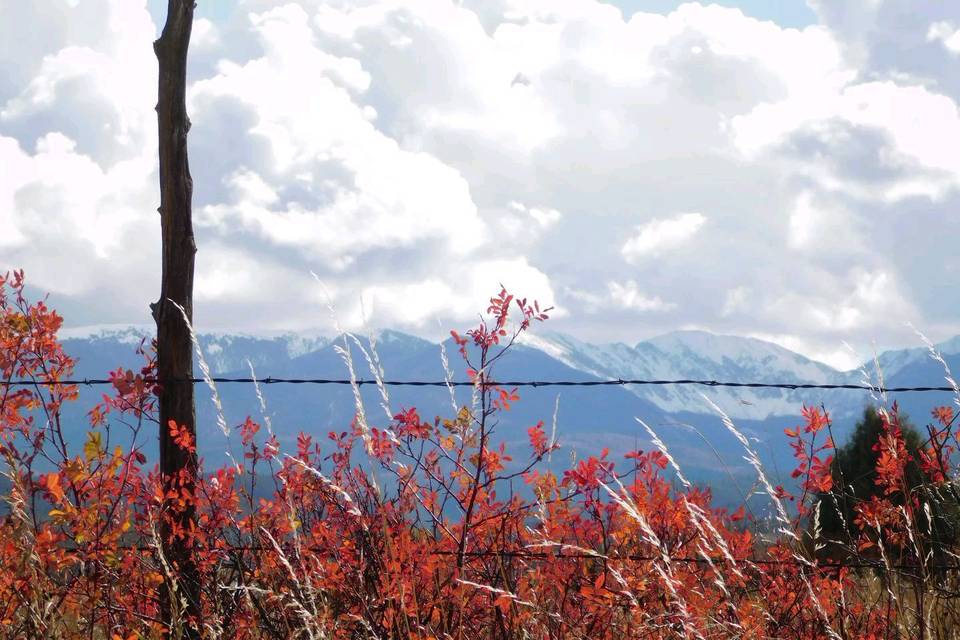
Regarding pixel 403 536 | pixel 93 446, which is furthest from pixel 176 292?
pixel 403 536

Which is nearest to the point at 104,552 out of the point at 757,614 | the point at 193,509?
the point at 193,509

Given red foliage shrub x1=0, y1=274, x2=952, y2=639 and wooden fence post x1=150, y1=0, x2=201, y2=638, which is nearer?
red foliage shrub x1=0, y1=274, x2=952, y2=639

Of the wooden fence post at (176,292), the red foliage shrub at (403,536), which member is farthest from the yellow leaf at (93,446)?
the wooden fence post at (176,292)

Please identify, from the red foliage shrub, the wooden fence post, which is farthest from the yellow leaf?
the wooden fence post

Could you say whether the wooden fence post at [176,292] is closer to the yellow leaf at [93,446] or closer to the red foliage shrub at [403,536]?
the red foliage shrub at [403,536]

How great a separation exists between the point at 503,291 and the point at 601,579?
1367mm

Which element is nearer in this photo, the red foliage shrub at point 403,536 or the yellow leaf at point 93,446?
the red foliage shrub at point 403,536

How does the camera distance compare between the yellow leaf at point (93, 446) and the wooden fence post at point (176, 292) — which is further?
the wooden fence post at point (176, 292)

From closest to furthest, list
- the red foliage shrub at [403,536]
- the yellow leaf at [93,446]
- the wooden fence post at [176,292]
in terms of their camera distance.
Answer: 1. the red foliage shrub at [403,536]
2. the yellow leaf at [93,446]
3. the wooden fence post at [176,292]

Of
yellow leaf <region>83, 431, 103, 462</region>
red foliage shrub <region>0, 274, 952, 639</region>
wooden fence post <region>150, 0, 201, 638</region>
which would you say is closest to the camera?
red foliage shrub <region>0, 274, 952, 639</region>

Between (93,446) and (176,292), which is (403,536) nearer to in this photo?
(93,446)

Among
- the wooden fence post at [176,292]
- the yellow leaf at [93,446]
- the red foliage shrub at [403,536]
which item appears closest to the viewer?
the red foliage shrub at [403,536]

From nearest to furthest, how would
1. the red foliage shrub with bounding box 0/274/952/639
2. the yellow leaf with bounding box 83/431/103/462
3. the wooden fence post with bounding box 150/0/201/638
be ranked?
the red foliage shrub with bounding box 0/274/952/639
the yellow leaf with bounding box 83/431/103/462
the wooden fence post with bounding box 150/0/201/638

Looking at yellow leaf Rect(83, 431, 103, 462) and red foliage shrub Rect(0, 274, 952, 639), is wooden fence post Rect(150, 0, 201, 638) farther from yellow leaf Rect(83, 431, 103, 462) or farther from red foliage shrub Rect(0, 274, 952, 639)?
yellow leaf Rect(83, 431, 103, 462)
